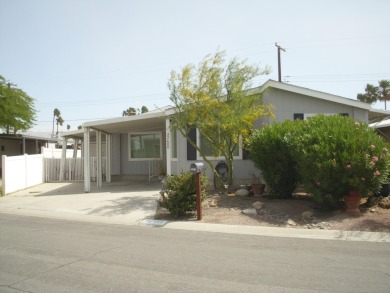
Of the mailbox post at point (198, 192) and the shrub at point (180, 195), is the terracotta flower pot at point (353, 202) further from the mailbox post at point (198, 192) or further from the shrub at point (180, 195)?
the shrub at point (180, 195)

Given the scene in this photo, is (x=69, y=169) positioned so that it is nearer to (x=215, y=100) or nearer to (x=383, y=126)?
(x=215, y=100)

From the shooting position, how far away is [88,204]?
453 inches

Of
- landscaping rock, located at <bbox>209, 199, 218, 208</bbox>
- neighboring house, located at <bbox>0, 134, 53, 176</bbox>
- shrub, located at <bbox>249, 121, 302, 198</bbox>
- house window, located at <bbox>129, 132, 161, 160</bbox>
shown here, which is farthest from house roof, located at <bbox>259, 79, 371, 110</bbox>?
neighboring house, located at <bbox>0, 134, 53, 176</bbox>

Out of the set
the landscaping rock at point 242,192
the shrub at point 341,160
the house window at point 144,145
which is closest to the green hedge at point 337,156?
the shrub at point 341,160

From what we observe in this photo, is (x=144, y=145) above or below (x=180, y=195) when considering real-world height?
above

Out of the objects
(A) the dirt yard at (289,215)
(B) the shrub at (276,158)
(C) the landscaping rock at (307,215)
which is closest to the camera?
(A) the dirt yard at (289,215)

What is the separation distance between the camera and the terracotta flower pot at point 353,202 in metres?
8.09

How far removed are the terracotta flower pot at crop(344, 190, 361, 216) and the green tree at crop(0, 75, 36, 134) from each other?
23.1 meters

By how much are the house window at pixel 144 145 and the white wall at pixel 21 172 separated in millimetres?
4809

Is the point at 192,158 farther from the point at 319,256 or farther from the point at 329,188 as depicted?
the point at 319,256

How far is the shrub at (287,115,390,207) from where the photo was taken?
26.2 feet

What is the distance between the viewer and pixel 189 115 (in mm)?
11016

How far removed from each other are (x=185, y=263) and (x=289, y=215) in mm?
4409

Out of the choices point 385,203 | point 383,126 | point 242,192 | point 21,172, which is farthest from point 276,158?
point 21,172
